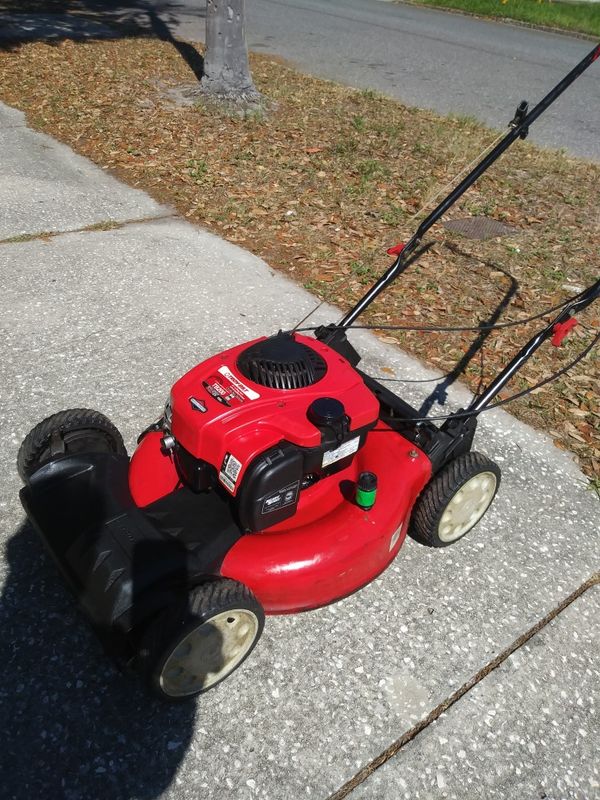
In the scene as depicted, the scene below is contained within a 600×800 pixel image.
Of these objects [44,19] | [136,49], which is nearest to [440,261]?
[136,49]

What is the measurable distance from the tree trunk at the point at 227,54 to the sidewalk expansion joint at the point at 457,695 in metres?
6.16

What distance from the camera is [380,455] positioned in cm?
245

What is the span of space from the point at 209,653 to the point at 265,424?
0.66m

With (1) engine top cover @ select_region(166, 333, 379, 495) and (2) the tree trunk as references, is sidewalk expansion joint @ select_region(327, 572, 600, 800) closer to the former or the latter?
(1) engine top cover @ select_region(166, 333, 379, 495)

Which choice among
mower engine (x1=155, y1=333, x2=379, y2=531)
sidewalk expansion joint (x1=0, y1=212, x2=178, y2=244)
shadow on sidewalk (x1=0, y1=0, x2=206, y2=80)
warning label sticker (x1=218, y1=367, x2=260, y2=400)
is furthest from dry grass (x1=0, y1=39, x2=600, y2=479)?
warning label sticker (x1=218, y1=367, x2=260, y2=400)

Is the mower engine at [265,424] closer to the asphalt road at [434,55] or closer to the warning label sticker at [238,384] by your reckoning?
the warning label sticker at [238,384]

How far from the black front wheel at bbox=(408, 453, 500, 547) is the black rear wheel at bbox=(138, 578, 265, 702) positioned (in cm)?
75

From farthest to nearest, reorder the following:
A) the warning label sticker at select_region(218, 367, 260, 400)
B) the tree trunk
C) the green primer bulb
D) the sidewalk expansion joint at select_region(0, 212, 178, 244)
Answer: the tree trunk
the sidewalk expansion joint at select_region(0, 212, 178, 244)
the green primer bulb
the warning label sticker at select_region(218, 367, 260, 400)

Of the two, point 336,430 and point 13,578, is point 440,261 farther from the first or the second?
point 13,578

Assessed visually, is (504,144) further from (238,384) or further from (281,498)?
(281,498)

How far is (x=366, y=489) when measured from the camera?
2182mm

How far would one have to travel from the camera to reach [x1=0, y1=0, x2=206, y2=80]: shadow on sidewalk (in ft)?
32.2

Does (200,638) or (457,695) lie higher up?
(200,638)

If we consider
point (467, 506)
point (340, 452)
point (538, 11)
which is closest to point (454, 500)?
point (467, 506)
